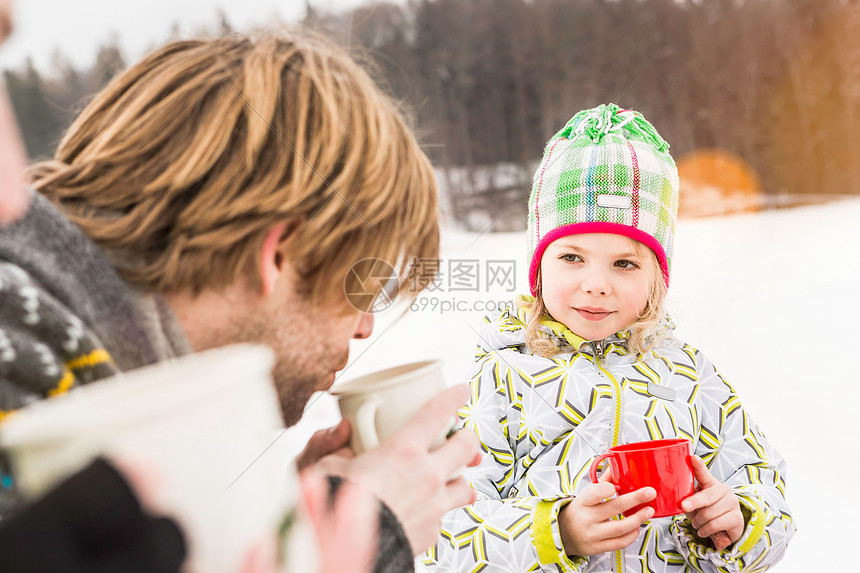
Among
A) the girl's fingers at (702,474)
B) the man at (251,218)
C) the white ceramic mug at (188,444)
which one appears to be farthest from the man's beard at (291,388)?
the girl's fingers at (702,474)

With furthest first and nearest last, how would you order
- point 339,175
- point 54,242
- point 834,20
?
1. point 834,20
2. point 339,175
3. point 54,242

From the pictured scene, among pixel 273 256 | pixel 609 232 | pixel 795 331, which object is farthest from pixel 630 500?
pixel 795 331

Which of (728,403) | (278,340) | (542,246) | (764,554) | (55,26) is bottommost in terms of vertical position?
(764,554)

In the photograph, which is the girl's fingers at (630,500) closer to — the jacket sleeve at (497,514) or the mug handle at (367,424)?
the jacket sleeve at (497,514)

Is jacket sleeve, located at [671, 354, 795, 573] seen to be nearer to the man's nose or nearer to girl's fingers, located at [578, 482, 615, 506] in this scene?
girl's fingers, located at [578, 482, 615, 506]

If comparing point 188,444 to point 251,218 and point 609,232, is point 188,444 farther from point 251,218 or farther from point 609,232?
point 609,232

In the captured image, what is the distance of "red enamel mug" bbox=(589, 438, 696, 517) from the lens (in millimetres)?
775

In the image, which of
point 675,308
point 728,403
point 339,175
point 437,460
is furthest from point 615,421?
point 339,175

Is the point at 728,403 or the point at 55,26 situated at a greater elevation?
the point at 55,26

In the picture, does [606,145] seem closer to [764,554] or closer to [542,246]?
[542,246]

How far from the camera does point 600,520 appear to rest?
0.83 m

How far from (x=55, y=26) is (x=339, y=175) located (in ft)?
0.73

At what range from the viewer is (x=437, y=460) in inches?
20.0

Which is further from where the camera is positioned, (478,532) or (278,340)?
(478,532)
